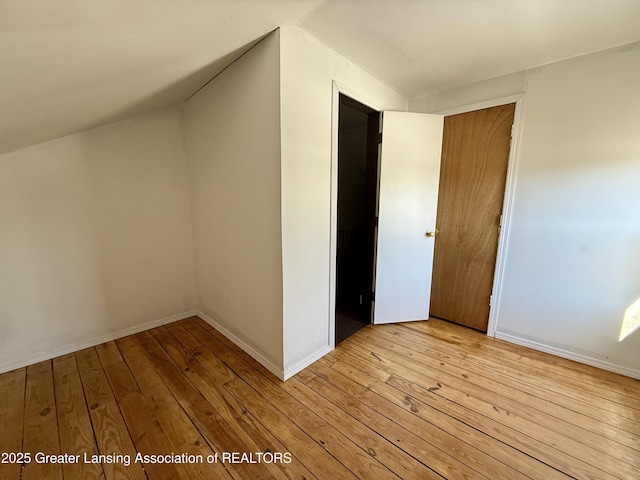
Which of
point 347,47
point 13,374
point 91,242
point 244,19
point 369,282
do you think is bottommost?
point 13,374

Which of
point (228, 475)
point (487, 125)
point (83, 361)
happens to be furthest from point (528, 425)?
point (83, 361)

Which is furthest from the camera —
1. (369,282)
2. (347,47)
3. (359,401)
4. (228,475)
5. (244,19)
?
(369,282)

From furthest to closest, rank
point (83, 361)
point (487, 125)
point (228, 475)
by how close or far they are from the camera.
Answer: point (487, 125) → point (83, 361) → point (228, 475)

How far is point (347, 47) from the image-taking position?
5.94ft

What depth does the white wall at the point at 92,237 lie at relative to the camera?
190cm

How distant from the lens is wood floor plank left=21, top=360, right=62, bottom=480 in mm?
1207

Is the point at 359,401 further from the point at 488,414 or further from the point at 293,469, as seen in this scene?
the point at 488,414

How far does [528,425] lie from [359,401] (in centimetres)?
100

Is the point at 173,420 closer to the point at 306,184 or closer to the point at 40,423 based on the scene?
the point at 40,423

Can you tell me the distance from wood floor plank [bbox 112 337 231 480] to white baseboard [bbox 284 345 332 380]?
0.63 meters

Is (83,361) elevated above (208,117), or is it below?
below

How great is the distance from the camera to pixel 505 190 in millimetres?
2289

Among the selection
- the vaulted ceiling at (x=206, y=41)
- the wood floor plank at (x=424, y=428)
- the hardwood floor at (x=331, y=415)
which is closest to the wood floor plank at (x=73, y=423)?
the hardwood floor at (x=331, y=415)

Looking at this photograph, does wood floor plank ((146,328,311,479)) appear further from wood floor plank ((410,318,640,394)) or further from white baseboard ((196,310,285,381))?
wood floor plank ((410,318,640,394))
